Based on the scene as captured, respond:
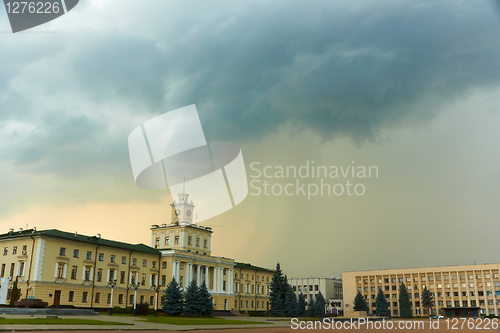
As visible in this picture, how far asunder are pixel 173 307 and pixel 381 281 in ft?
243

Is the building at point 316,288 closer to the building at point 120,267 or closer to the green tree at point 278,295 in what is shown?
the building at point 120,267

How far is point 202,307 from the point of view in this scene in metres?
50.5

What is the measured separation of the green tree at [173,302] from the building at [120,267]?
2.81m

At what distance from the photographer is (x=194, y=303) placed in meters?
50.1

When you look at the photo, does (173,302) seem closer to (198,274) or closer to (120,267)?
(120,267)

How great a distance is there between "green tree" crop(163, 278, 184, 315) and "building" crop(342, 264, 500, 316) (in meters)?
64.8

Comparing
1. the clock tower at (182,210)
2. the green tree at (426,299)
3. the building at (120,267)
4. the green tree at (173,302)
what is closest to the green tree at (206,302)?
the green tree at (173,302)

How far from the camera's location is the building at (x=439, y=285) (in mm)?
91688

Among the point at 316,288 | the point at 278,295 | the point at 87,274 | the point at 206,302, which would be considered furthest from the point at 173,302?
the point at 316,288

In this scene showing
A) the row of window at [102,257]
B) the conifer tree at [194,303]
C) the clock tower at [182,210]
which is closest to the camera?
the row of window at [102,257]

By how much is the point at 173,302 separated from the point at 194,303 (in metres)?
2.67

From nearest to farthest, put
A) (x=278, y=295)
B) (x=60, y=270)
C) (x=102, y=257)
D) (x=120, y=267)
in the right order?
1. (x=60, y=270)
2. (x=102, y=257)
3. (x=120, y=267)
4. (x=278, y=295)

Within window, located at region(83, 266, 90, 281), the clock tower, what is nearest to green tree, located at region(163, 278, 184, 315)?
window, located at region(83, 266, 90, 281)

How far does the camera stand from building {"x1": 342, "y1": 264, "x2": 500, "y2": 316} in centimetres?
9169
